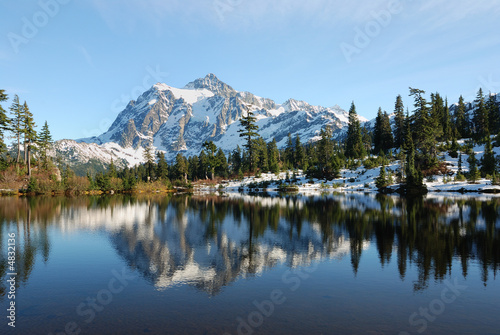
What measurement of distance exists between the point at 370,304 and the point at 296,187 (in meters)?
68.1

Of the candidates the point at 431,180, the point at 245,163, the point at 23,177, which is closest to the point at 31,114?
the point at 23,177

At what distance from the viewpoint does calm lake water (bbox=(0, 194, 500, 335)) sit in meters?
8.63

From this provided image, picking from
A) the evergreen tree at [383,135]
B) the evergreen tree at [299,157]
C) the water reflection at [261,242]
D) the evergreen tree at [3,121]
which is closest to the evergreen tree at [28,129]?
the evergreen tree at [3,121]

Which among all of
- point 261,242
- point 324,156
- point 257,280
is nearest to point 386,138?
point 324,156

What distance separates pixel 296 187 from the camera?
3046 inches

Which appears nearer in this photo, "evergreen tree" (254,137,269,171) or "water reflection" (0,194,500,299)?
"water reflection" (0,194,500,299)

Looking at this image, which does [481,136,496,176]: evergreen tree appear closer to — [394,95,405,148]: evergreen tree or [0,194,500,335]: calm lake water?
[394,95,405,148]: evergreen tree

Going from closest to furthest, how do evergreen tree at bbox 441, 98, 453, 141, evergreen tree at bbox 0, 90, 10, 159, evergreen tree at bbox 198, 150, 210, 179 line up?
evergreen tree at bbox 0, 90, 10, 159 < evergreen tree at bbox 441, 98, 453, 141 < evergreen tree at bbox 198, 150, 210, 179

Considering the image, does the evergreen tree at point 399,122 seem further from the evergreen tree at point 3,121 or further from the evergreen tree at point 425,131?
the evergreen tree at point 3,121

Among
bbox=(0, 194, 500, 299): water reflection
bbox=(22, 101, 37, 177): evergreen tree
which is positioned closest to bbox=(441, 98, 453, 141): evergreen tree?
bbox=(0, 194, 500, 299): water reflection

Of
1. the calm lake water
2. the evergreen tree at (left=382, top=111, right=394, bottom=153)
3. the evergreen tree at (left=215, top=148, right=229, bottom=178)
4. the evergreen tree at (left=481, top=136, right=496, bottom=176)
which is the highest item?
the evergreen tree at (left=382, top=111, right=394, bottom=153)

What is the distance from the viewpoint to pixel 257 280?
12.3 metres

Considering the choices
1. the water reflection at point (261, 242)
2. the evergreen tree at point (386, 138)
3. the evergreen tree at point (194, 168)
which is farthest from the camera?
the evergreen tree at point (194, 168)

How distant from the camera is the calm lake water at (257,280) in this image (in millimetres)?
Result: 8633
